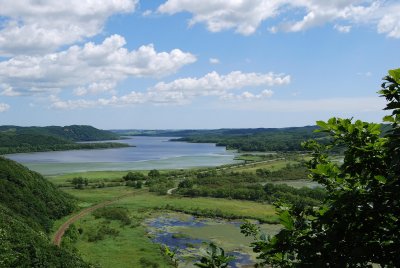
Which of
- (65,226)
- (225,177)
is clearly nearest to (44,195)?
(65,226)

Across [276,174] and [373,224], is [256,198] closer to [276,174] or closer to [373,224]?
[276,174]

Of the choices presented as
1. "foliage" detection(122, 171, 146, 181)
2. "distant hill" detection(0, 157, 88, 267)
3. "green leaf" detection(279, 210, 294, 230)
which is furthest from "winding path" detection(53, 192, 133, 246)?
"green leaf" detection(279, 210, 294, 230)

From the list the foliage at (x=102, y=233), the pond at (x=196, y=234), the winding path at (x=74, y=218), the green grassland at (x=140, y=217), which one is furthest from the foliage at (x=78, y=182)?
the foliage at (x=102, y=233)

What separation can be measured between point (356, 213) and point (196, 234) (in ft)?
160

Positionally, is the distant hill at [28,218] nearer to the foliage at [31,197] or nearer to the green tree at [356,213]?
the foliage at [31,197]

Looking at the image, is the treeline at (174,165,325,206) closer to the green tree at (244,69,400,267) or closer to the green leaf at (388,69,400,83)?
the green tree at (244,69,400,267)

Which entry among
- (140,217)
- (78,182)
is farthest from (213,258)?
(78,182)

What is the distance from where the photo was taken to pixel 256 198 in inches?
3051

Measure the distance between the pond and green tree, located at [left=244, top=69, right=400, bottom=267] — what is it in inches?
1409

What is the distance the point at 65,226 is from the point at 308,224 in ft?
170

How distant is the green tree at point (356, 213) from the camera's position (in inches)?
156

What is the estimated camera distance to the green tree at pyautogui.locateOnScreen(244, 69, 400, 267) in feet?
13.0

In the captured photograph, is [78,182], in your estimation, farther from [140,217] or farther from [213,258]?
[213,258]

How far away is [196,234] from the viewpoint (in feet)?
169
